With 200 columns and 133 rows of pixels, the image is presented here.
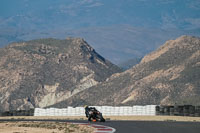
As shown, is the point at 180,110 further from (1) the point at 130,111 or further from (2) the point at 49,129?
(2) the point at 49,129

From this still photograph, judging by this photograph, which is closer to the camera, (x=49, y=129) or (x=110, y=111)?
(x=49, y=129)

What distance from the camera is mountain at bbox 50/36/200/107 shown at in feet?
455

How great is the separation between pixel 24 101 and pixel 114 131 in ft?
487

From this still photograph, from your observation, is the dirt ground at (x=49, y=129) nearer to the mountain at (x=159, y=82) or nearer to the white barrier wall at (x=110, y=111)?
the white barrier wall at (x=110, y=111)

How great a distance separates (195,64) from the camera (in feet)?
493

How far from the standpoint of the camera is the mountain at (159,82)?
139 m

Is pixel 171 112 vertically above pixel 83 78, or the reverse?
pixel 83 78

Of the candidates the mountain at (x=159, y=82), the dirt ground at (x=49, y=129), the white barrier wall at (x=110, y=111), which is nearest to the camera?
the dirt ground at (x=49, y=129)

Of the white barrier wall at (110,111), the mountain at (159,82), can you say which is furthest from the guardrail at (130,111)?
the mountain at (159,82)

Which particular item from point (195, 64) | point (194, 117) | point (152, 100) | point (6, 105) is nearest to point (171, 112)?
point (194, 117)

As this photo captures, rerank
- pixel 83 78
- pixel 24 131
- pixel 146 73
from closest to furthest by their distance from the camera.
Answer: pixel 24 131, pixel 146 73, pixel 83 78

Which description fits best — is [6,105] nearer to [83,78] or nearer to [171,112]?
[83,78]

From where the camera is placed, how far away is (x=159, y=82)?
150 m

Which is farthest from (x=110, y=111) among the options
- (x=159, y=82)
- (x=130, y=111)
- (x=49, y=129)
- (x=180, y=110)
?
(x=159, y=82)
